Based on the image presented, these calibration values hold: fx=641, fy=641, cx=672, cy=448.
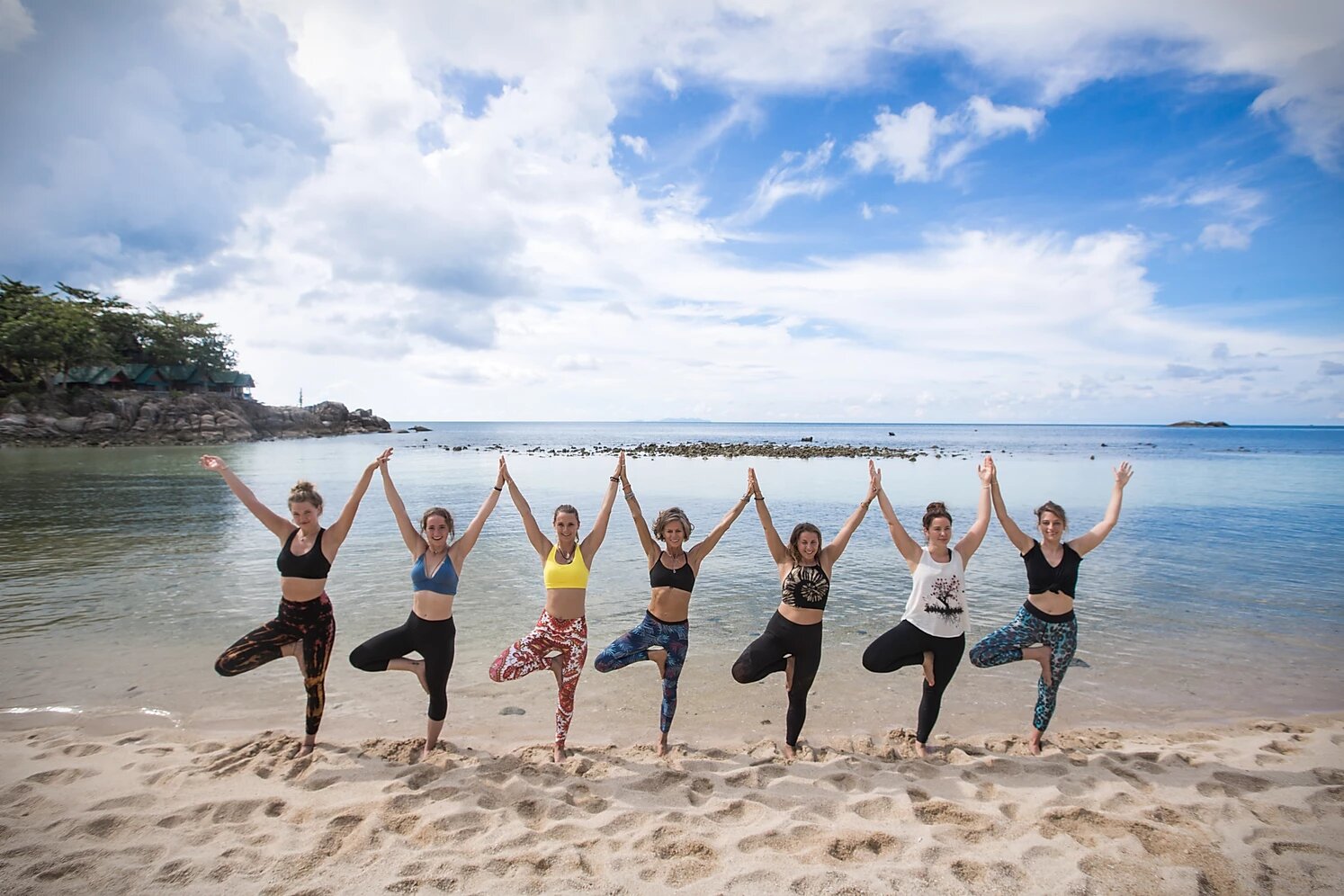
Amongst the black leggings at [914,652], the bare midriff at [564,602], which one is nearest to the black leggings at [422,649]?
the bare midriff at [564,602]

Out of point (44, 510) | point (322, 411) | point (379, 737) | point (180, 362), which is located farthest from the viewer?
point (322, 411)

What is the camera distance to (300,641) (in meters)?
5.75

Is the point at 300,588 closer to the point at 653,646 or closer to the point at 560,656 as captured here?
the point at 560,656

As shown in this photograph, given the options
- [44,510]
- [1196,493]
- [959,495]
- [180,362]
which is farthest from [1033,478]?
[180,362]

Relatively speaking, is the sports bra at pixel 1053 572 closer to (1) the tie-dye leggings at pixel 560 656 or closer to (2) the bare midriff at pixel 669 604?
(2) the bare midriff at pixel 669 604

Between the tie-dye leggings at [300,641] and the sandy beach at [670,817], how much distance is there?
2.40 feet

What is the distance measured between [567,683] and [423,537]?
1.91 meters

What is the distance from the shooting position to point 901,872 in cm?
424

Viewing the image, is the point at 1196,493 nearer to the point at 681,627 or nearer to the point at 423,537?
the point at 681,627

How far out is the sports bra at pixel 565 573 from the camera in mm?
5953

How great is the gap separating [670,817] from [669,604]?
5.81 feet

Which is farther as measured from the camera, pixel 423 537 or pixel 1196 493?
pixel 1196 493

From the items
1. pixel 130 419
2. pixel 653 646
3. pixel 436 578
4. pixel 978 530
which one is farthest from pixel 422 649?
pixel 130 419

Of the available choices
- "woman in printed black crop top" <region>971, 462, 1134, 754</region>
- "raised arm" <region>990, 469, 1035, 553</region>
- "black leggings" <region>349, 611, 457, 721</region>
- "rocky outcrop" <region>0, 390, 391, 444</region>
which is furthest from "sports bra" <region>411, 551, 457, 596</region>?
"rocky outcrop" <region>0, 390, 391, 444</region>
